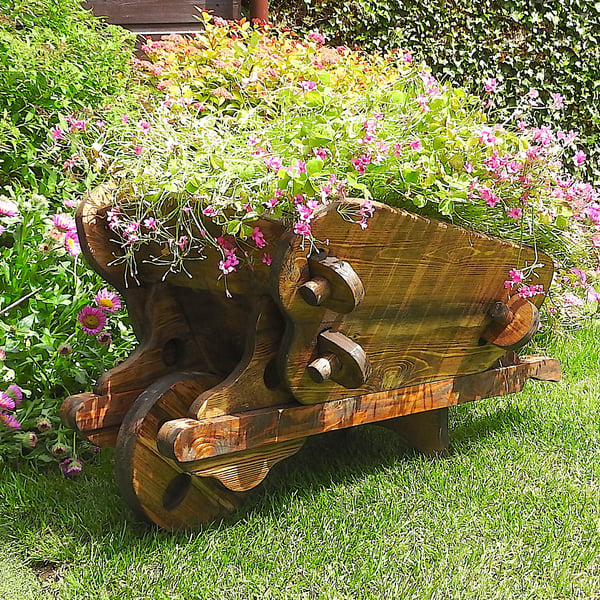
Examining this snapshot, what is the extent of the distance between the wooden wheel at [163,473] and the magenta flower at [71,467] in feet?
1.54

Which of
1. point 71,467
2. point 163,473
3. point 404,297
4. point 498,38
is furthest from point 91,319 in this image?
point 498,38

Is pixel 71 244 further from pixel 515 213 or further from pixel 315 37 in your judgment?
pixel 315 37

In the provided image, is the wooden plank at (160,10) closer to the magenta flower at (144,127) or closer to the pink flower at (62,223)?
the pink flower at (62,223)

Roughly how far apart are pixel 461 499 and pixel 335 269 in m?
0.86

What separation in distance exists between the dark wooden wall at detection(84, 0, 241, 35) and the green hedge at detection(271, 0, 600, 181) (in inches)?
13.1

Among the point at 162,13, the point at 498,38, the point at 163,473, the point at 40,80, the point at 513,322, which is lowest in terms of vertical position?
the point at 163,473

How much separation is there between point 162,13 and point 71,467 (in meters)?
Result: 3.31

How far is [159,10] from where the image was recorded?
14.9 feet

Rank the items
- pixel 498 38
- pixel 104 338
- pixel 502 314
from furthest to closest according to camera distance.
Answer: pixel 498 38
pixel 104 338
pixel 502 314

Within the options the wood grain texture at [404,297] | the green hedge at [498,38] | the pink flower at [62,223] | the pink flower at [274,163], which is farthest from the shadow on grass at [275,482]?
the green hedge at [498,38]

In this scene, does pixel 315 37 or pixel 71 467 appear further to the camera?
pixel 315 37

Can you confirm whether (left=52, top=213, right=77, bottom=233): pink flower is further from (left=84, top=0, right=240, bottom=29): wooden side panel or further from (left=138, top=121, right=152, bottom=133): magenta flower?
(left=84, top=0, right=240, bottom=29): wooden side panel

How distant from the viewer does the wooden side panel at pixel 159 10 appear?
4.43 meters

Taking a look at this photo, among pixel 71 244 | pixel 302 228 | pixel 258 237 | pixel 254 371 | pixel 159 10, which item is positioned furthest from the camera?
pixel 159 10
